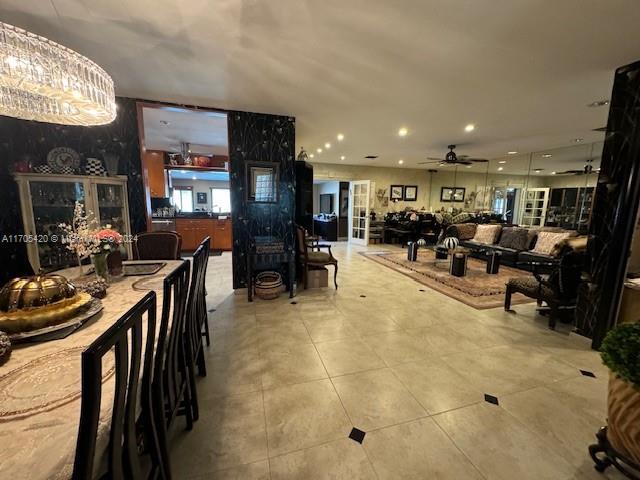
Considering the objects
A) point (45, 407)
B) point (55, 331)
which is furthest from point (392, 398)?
point (55, 331)

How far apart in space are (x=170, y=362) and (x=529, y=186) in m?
10.8

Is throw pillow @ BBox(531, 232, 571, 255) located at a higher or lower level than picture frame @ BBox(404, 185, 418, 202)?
lower

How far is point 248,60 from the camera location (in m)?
2.27

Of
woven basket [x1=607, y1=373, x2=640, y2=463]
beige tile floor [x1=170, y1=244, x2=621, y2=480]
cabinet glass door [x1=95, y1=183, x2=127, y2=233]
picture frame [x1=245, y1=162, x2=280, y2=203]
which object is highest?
picture frame [x1=245, y1=162, x2=280, y2=203]

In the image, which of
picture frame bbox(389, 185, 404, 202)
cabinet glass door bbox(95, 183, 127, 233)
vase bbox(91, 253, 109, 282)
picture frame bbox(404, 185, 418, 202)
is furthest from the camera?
picture frame bbox(404, 185, 418, 202)

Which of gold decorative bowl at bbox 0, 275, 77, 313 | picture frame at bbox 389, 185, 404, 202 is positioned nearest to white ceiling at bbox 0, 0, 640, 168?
gold decorative bowl at bbox 0, 275, 77, 313

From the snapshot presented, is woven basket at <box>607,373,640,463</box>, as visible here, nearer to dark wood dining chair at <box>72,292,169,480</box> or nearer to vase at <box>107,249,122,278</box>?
dark wood dining chair at <box>72,292,169,480</box>

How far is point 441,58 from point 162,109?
330 centimetres

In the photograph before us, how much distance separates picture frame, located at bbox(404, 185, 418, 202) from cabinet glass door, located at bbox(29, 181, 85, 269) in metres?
8.57

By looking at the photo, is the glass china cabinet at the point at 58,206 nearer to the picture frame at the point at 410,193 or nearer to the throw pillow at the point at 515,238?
the throw pillow at the point at 515,238

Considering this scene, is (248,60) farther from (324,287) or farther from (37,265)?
(37,265)

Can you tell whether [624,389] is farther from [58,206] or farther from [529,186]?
[529,186]

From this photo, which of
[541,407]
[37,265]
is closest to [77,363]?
[541,407]

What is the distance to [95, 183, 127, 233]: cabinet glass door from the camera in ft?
11.0
